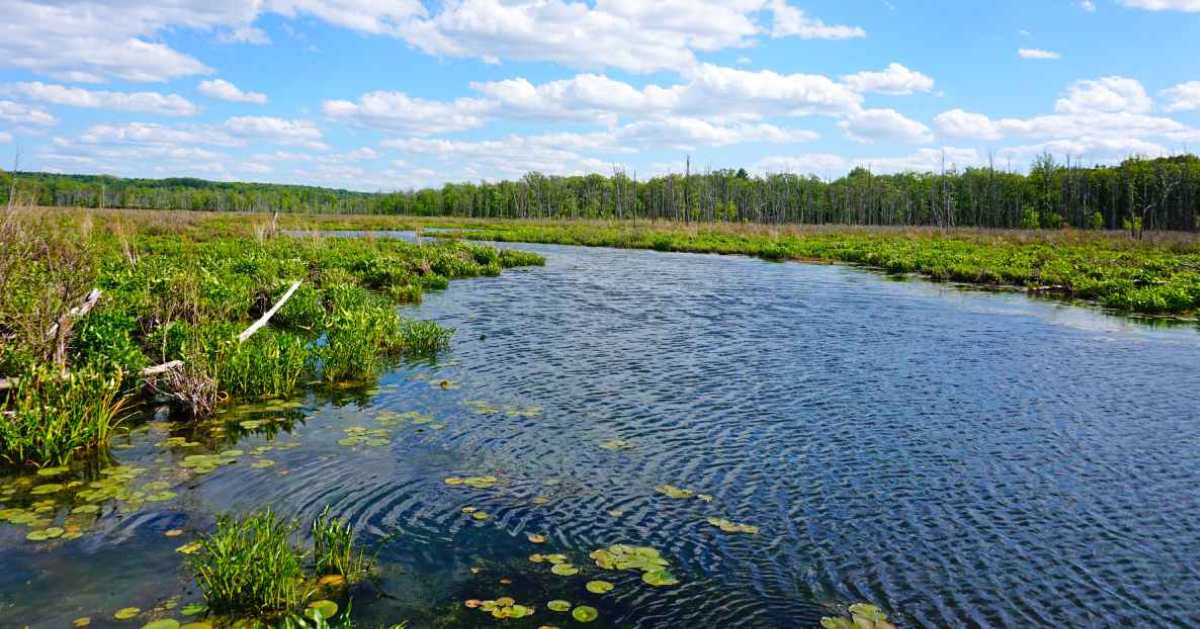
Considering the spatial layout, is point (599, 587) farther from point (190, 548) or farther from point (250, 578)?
point (190, 548)

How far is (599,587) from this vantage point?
6.50m

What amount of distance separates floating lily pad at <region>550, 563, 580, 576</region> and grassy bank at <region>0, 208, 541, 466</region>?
6.28m

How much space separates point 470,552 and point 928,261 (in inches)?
1446

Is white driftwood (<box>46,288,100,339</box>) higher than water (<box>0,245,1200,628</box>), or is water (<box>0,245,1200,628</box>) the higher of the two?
white driftwood (<box>46,288,100,339</box>)

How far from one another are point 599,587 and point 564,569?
1.47 ft

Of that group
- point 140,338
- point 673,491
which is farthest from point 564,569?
point 140,338

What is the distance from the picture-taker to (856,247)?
4841cm

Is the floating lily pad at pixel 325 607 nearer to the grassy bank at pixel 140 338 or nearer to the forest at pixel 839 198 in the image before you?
the grassy bank at pixel 140 338

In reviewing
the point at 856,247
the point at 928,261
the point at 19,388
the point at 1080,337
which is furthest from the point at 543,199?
the point at 19,388

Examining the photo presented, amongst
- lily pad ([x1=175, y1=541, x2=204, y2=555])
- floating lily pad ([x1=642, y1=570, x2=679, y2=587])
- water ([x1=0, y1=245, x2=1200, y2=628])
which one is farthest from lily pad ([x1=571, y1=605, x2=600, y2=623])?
lily pad ([x1=175, y1=541, x2=204, y2=555])

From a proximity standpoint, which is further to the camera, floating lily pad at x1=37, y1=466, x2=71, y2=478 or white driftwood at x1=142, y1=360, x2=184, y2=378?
white driftwood at x1=142, y1=360, x2=184, y2=378

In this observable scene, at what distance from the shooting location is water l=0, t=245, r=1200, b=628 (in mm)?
6438

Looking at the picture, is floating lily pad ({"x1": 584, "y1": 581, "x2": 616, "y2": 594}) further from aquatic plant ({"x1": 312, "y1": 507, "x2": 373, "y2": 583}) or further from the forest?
the forest

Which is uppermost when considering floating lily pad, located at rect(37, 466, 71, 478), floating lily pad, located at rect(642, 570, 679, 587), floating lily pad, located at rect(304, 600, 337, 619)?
floating lily pad, located at rect(37, 466, 71, 478)
